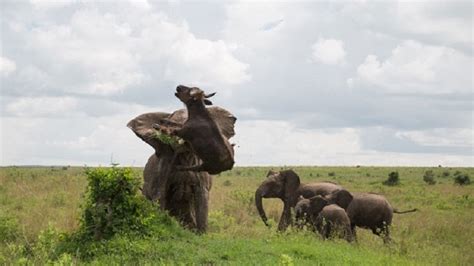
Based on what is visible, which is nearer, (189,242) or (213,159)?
(213,159)

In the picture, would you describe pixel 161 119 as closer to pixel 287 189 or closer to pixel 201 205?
pixel 201 205

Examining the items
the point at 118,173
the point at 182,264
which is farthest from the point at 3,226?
the point at 182,264

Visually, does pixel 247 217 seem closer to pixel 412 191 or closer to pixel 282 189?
pixel 282 189

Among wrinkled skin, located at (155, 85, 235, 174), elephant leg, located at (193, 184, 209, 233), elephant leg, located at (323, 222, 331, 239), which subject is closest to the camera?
wrinkled skin, located at (155, 85, 235, 174)

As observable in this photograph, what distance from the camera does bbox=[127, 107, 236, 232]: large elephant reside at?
1151 centimetres

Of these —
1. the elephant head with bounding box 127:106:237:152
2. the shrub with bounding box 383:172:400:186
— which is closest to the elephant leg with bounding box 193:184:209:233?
the elephant head with bounding box 127:106:237:152

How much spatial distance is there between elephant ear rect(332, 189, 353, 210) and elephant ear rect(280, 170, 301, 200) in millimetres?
1296

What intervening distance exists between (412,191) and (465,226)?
553 inches

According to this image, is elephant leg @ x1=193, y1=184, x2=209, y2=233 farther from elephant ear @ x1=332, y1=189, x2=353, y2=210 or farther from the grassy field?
elephant ear @ x1=332, y1=189, x2=353, y2=210

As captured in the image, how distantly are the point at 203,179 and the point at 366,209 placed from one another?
23.3 feet

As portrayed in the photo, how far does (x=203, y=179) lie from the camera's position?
12.1 meters

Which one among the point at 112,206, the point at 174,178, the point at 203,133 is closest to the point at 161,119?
the point at 174,178

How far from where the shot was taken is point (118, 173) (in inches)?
466

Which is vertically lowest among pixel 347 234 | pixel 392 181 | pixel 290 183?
pixel 347 234
